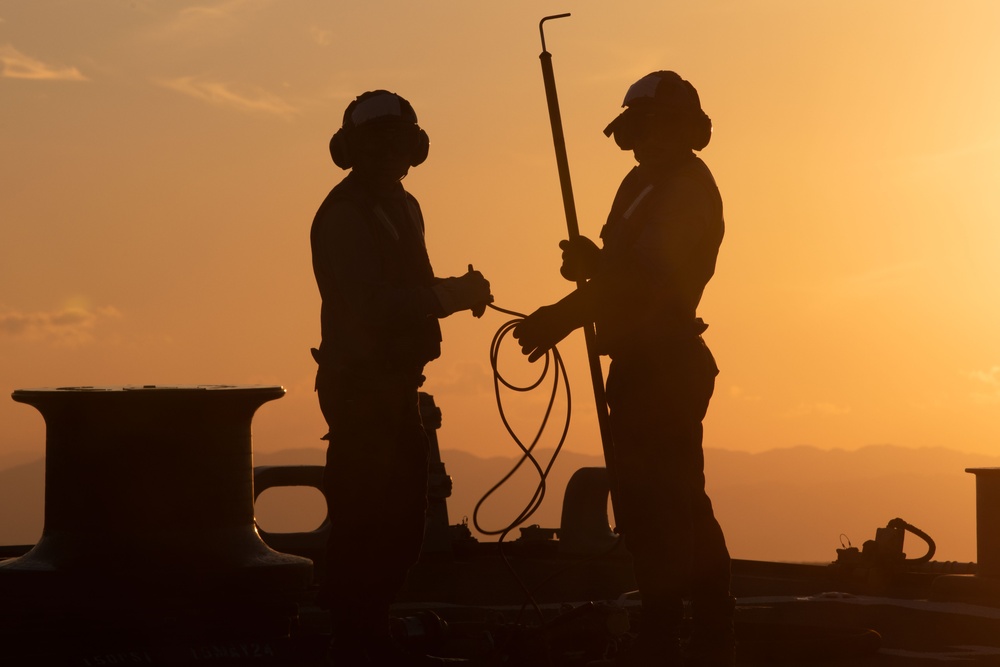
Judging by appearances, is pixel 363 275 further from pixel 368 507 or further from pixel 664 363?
pixel 664 363

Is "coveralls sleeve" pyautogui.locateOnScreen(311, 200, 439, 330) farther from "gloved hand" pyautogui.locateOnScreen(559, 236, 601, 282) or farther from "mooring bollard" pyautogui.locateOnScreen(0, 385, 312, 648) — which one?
"mooring bollard" pyautogui.locateOnScreen(0, 385, 312, 648)

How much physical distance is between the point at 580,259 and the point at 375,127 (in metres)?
1.18

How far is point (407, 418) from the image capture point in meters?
8.34

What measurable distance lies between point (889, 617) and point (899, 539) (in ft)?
9.93

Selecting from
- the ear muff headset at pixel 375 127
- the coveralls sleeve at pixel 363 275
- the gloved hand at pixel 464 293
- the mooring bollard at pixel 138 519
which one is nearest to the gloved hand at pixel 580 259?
the gloved hand at pixel 464 293

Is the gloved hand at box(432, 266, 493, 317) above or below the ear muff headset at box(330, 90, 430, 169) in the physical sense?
below

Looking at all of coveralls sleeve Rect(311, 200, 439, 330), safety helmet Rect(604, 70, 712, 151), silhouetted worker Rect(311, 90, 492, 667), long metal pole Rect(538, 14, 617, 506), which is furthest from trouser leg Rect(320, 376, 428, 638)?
safety helmet Rect(604, 70, 712, 151)

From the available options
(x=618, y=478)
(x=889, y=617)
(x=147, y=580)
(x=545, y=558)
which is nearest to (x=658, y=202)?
(x=618, y=478)

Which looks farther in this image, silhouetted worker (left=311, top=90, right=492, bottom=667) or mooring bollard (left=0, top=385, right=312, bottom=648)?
mooring bollard (left=0, top=385, right=312, bottom=648)

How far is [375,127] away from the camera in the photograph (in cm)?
836

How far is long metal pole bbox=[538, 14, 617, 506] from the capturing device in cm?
853

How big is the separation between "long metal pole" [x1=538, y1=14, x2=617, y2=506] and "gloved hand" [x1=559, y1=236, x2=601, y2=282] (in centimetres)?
6

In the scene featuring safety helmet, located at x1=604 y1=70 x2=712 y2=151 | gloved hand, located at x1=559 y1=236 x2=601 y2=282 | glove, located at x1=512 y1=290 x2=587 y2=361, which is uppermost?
safety helmet, located at x1=604 y1=70 x2=712 y2=151

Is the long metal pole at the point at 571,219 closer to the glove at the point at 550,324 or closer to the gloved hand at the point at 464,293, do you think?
the glove at the point at 550,324
